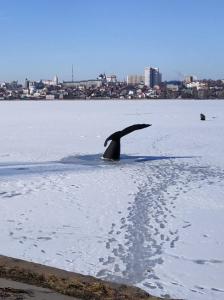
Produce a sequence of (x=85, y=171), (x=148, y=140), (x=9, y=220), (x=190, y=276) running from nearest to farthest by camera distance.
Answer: (x=190, y=276) → (x=9, y=220) → (x=85, y=171) → (x=148, y=140)

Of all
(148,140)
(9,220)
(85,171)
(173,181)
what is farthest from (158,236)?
(148,140)

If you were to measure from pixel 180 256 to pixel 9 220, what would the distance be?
7.76 feet

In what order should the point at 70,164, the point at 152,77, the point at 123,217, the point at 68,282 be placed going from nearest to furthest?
the point at 68,282
the point at 123,217
the point at 70,164
the point at 152,77

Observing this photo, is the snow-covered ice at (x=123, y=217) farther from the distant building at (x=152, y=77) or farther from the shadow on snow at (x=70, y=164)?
the distant building at (x=152, y=77)

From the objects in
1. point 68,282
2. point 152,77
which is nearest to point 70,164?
point 68,282

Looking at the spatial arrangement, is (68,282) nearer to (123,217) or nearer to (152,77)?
(123,217)

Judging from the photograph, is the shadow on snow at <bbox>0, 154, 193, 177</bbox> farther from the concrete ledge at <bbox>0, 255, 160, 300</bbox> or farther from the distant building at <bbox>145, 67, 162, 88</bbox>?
the distant building at <bbox>145, 67, 162, 88</bbox>

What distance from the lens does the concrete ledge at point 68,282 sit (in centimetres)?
396

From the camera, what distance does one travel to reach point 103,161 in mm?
13289

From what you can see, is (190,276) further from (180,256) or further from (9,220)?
(9,220)

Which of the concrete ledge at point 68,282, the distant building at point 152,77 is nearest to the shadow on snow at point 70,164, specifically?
the concrete ledge at point 68,282

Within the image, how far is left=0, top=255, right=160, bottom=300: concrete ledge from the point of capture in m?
3.96

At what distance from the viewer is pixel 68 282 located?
13.8 feet

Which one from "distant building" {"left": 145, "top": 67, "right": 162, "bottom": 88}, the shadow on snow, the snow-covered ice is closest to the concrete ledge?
the snow-covered ice
